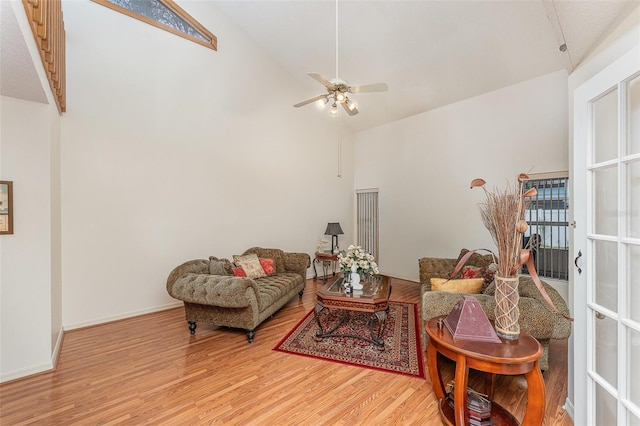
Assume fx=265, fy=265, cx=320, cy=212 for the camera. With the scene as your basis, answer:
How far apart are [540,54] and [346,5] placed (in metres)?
2.76

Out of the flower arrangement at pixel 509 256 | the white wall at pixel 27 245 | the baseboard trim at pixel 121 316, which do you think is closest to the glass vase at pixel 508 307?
the flower arrangement at pixel 509 256

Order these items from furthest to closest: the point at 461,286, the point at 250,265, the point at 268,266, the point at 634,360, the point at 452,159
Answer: the point at 452,159 < the point at 268,266 < the point at 250,265 < the point at 461,286 < the point at 634,360

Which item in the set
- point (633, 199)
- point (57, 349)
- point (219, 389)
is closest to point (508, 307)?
point (633, 199)

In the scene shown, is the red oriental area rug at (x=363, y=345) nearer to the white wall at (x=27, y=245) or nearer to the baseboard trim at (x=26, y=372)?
the baseboard trim at (x=26, y=372)

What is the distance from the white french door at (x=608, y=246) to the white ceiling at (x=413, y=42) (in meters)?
2.19

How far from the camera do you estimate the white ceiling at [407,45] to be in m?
3.18

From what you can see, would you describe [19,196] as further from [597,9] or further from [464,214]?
[464,214]

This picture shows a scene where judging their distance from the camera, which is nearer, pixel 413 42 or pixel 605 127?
pixel 605 127

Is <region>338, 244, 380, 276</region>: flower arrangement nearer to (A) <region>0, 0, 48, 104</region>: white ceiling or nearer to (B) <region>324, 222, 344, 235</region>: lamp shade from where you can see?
(B) <region>324, 222, 344, 235</region>: lamp shade

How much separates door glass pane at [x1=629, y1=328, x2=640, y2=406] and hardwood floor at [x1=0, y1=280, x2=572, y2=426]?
33.9 inches

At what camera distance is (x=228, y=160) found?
4719 mm

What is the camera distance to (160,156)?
3.98 m

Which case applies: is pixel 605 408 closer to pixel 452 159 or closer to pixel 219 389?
pixel 219 389

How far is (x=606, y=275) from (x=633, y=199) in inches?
18.2
